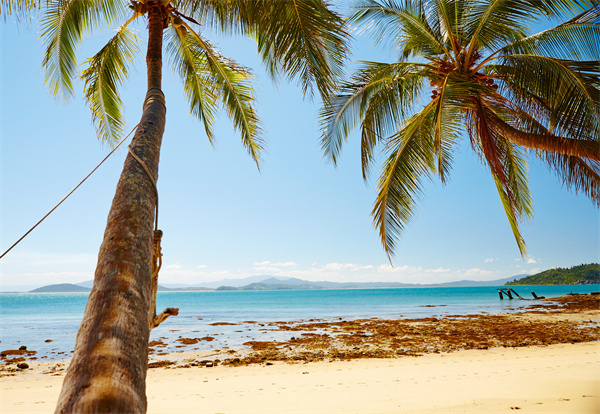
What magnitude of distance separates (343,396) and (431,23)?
6675mm

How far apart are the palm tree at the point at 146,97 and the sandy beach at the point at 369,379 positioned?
3.62 m

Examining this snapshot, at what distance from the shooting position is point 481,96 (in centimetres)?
609

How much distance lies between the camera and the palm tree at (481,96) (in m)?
4.80

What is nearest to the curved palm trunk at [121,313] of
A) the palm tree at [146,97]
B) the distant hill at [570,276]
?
the palm tree at [146,97]

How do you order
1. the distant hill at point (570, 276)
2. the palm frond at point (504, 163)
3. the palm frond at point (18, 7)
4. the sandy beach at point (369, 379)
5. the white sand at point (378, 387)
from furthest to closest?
the distant hill at point (570, 276)
the palm frond at point (504, 163)
the sandy beach at point (369, 379)
the white sand at point (378, 387)
the palm frond at point (18, 7)

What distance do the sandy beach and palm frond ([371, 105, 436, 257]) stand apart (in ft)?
8.33

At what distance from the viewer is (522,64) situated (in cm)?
530

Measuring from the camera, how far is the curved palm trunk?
140cm

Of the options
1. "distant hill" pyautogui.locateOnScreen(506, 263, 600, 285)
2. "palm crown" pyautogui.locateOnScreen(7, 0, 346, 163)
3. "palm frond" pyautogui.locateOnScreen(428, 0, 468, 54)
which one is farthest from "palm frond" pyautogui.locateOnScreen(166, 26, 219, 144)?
"distant hill" pyautogui.locateOnScreen(506, 263, 600, 285)

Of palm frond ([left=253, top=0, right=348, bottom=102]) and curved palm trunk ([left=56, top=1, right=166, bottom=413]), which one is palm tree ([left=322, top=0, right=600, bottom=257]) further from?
curved palm trunk ([left=56, top=1, right=166, bottom=413])

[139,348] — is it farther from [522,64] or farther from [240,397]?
[522,64]

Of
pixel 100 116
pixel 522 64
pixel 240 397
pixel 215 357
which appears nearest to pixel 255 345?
pixel 215 357

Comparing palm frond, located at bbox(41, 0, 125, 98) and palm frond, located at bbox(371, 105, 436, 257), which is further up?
palm frond, located at bbox(41, 0, 125, 98)

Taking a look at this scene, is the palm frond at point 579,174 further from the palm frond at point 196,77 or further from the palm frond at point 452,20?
the palm frond at point 196,77
